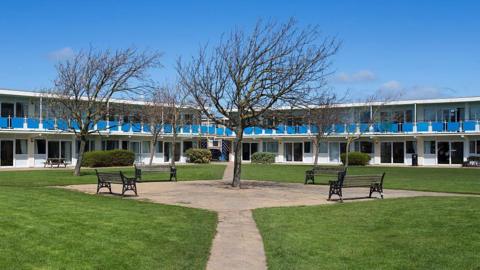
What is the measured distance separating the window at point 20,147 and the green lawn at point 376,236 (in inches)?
1258

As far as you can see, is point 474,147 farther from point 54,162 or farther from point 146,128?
point 54,162

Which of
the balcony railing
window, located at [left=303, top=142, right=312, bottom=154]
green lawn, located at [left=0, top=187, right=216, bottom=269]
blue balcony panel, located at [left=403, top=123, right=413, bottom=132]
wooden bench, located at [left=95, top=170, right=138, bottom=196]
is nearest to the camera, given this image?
green lawn, located at [left=0, top=187, right=216, bottom=269]

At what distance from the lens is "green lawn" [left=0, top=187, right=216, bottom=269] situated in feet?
23.6

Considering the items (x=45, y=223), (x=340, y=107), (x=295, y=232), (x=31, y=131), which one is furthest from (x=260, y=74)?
(x=340, y=107)

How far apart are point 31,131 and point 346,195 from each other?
28564 mm

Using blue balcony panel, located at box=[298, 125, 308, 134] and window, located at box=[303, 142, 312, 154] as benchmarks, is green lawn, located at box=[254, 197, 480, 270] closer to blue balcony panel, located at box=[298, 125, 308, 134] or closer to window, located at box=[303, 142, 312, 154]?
blue balcony panel, located at box=[298, 125, 308, 134]

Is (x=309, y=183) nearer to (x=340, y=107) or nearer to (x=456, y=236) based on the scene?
(x=456, y=236)

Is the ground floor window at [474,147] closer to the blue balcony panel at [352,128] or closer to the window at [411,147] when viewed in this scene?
the window at [411,147]

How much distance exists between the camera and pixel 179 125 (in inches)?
1774

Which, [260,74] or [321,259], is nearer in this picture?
[321,259]

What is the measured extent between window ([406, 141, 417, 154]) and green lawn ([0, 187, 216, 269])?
126 feet

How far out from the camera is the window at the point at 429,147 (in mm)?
46719

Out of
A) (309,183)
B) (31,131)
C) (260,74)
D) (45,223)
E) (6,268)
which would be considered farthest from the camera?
(31,131)

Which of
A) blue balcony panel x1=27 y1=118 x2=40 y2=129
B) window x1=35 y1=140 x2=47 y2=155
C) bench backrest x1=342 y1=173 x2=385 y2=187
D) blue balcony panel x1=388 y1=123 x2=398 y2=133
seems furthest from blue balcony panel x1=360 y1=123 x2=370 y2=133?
bench backrest x1=342 y1=173 x2=385 y2=187
